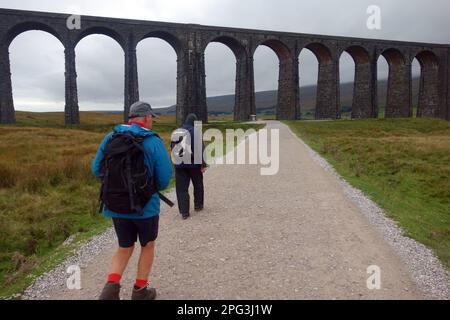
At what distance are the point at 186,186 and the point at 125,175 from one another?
3916 mm

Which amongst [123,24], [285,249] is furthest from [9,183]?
[123,24]

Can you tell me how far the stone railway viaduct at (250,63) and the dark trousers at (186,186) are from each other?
129 ft

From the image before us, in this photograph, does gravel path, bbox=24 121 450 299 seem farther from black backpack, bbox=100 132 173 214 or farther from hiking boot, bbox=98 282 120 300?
black backpack, bbox=100 132 173 214

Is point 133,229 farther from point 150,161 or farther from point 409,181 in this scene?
point 409,181

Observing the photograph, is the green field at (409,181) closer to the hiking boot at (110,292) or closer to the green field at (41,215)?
the hiking boot at (110,292)

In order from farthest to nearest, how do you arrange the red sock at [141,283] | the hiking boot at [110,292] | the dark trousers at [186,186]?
1. the dark trousers at [186,186]
2. the red sock at [141,283]
3. the hiking boot at [110,292]

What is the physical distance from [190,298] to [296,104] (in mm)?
52772

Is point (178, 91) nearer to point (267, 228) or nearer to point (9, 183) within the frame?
point (9, 183)

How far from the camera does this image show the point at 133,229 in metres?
3.95

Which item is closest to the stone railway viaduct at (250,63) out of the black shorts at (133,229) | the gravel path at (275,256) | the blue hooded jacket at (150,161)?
the gravel path at (275,256)

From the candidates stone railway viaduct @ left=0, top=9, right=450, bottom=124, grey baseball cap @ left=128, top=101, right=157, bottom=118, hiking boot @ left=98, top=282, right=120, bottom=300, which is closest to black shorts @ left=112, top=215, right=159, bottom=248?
hiking boot @ left=98, top=282, right=120, bottom=300

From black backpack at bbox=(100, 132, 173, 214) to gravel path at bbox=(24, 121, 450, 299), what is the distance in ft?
4.01

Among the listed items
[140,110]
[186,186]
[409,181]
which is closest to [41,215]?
[186,186]

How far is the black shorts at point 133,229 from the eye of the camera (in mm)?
3846
